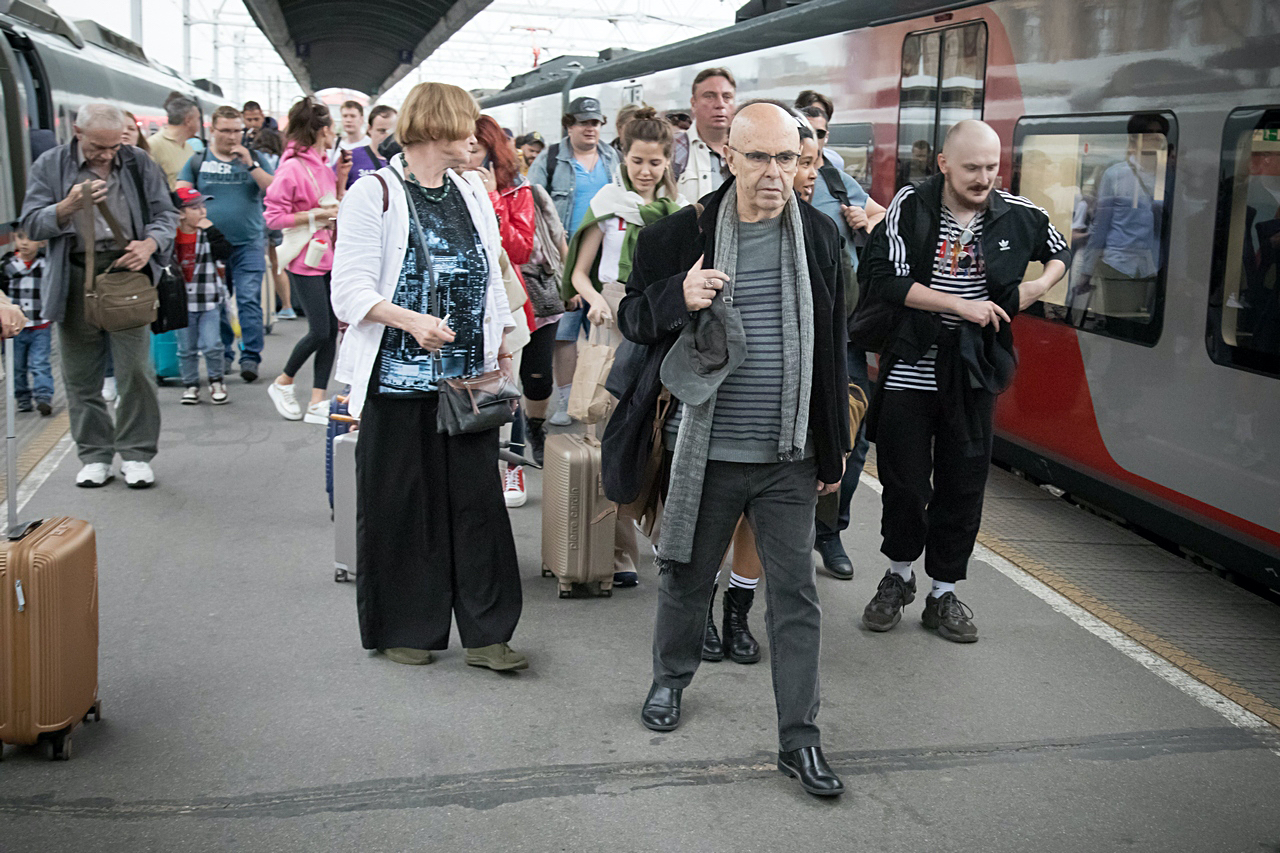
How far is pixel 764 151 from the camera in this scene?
11.0 ft

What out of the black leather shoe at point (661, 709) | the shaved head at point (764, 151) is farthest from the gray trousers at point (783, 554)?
the shaved head at point (764, 151)

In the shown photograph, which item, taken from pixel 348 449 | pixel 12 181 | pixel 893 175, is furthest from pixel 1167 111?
pixel 12 181

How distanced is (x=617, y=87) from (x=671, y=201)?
10936mm

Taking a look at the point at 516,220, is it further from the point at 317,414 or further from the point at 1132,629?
the point at 1132,629

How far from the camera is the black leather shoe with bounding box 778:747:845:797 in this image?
3.48 m

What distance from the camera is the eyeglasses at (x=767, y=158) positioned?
337cm

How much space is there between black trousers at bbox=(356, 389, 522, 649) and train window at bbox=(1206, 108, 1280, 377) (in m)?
3.04

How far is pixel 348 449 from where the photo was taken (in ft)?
16.8

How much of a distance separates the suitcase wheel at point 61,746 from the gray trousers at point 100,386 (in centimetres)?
318

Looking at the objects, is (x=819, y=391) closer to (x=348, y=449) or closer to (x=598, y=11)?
(x=348, y=449)

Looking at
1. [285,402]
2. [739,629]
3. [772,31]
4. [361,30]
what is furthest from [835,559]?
[361,30]

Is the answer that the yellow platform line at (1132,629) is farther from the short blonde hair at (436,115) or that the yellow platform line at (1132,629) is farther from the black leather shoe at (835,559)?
the short blonde hair at (436,115)

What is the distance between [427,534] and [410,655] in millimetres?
430

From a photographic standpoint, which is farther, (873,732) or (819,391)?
(873,732)
